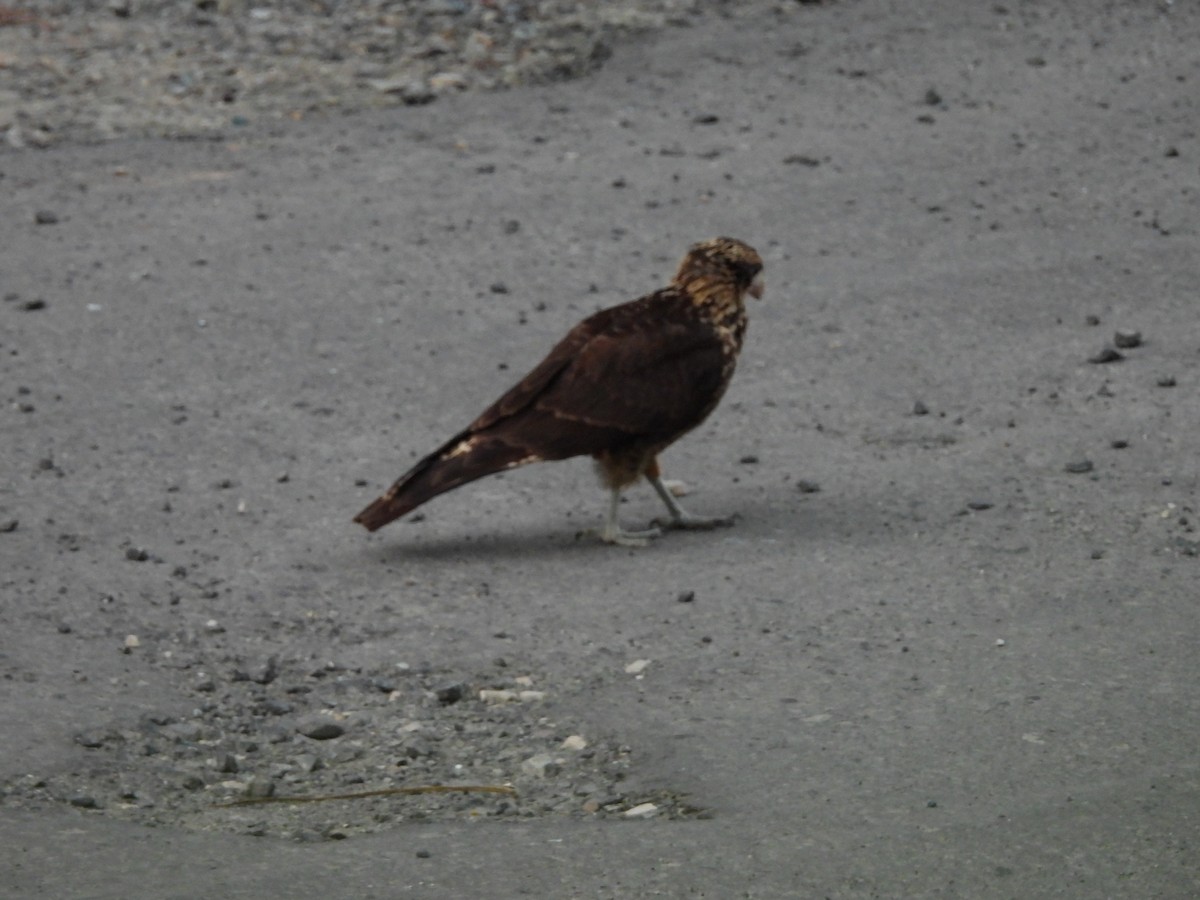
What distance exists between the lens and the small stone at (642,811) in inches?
168

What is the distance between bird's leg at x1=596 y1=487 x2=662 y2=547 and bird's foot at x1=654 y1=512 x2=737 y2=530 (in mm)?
91

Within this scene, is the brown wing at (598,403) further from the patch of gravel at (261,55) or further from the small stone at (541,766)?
the patch of gravel at (261,55)

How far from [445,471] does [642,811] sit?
7.01ft

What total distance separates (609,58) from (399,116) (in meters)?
1.33

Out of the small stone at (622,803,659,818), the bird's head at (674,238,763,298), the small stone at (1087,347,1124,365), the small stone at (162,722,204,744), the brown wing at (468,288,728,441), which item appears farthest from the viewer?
the small stone at (1087,347,1124,365)

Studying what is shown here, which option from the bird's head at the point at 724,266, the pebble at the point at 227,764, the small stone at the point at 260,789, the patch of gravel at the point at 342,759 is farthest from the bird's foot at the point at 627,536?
the small stone at the point at 260,789

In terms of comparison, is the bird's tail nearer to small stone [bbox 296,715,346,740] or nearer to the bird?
the bird

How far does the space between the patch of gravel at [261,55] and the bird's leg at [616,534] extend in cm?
461

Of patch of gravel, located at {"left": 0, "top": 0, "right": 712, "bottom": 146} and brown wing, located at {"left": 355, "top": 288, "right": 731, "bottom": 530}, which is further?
patch of gravel, located at {"left": 0, "top": 0, "right": 712, "bottom": 146}

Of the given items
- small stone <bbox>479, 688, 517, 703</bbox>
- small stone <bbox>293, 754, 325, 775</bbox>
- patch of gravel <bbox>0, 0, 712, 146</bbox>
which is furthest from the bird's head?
patch of gravel <bbox>0, 0, 712, 146</bbox>

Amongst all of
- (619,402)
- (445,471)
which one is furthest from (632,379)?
(445,471)

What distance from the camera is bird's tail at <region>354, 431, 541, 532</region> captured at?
20.1ft

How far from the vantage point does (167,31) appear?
11.2 metres

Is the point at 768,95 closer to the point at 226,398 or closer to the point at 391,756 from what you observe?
the point at 226,398
